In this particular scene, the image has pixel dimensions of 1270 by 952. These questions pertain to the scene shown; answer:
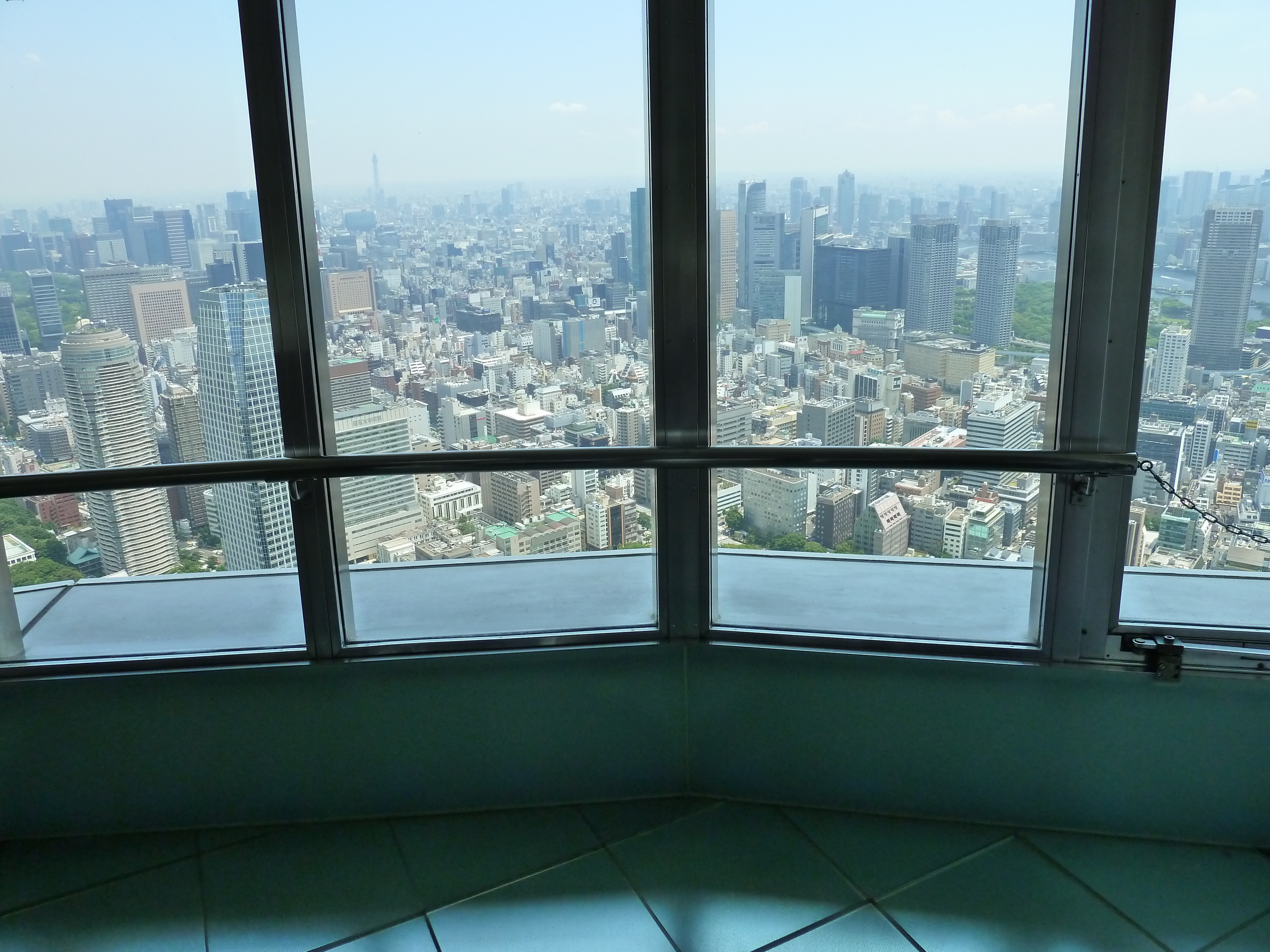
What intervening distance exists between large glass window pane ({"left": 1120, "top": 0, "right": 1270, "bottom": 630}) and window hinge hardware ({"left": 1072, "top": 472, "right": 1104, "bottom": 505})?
0.11m

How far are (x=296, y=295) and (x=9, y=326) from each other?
66 cm

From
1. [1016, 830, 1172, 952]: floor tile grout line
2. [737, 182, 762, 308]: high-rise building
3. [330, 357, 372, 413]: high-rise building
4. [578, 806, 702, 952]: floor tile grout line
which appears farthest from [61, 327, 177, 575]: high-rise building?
[1016, 830, 1172, 952]: floor tile grout line

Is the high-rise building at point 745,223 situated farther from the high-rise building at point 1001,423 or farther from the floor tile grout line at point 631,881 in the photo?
the floor tile grout line at point 631,881

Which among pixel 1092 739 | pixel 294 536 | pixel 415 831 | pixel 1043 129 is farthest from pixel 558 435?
pixel 1092 739

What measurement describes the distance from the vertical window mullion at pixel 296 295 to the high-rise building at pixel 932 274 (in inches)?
53.3

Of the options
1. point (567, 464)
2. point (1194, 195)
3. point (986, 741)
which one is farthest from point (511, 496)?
point (1194, 195)

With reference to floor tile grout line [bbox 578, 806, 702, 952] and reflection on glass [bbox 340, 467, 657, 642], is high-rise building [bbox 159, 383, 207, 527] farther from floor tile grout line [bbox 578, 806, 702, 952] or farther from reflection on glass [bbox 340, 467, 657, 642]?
floor tile grout line [bbox 578, 806, 702, 952]

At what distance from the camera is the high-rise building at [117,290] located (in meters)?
2.25

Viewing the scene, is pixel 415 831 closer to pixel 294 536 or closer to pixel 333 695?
pixel 333 695

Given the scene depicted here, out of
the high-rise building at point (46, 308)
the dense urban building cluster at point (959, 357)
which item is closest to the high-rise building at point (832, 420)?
the dense urban building cluster at point (959, 357)

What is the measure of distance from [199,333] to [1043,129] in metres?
1.92

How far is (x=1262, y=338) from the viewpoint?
214 cm

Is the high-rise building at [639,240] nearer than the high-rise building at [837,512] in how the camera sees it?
Yes

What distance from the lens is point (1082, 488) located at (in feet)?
7.45
